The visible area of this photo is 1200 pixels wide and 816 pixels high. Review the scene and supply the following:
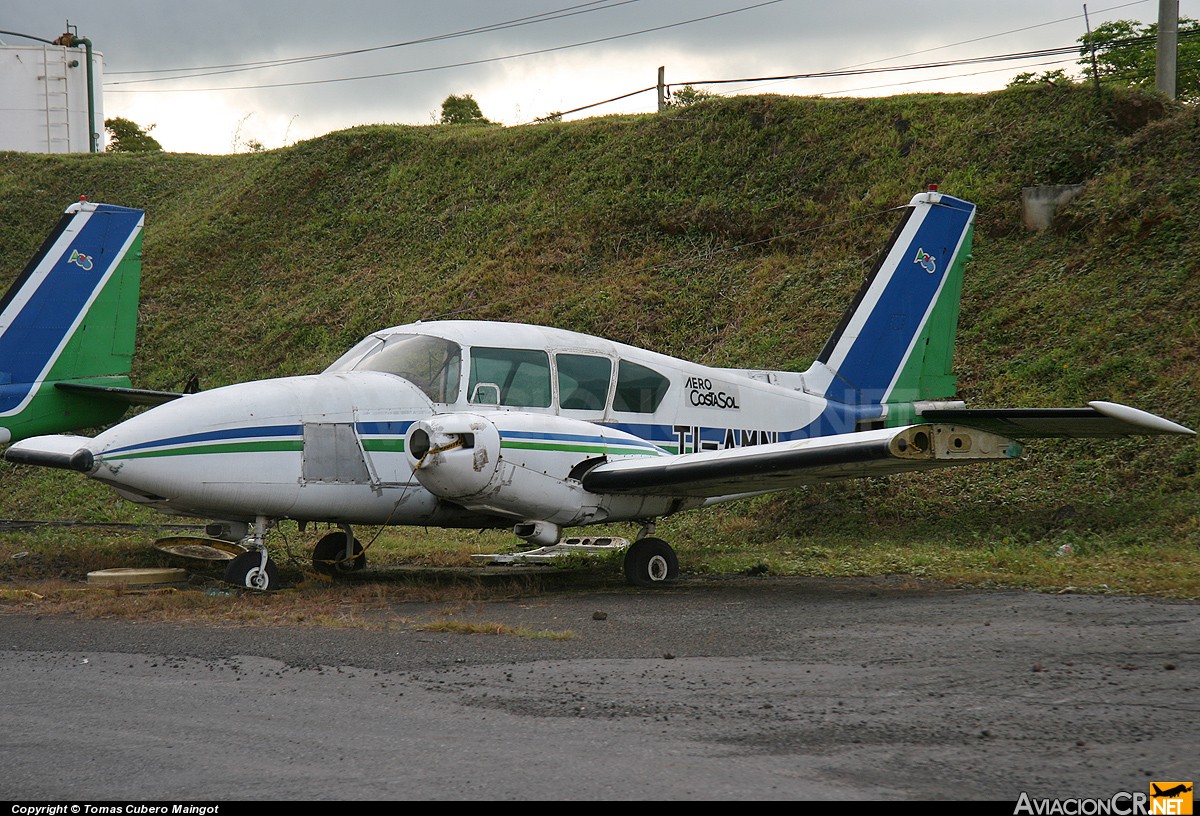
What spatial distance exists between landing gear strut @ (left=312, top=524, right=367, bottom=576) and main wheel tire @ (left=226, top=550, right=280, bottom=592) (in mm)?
1596

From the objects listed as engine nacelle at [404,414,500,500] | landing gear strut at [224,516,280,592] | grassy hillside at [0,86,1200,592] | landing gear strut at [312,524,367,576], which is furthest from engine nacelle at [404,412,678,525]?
grassy hillside at [0,86,1200,592]

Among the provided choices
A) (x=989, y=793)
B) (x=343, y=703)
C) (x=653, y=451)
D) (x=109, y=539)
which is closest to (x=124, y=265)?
(x=109, y=539)

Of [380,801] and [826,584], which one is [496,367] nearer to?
[826,584]

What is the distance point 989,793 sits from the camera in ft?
12.2

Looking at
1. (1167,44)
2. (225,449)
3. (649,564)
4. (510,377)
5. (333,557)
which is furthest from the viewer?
(1167,44)

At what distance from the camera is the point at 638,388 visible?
11195mm

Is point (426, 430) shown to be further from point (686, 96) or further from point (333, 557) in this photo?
point (686, 96)

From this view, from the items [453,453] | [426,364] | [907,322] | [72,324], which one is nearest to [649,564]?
[453,453]

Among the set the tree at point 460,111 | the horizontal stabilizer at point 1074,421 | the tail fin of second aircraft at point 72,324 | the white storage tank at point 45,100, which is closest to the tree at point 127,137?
the white storage tank at point 45,100

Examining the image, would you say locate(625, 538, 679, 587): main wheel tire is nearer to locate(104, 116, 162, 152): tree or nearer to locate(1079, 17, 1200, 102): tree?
locate(1079, 17, 1200, 102): tree

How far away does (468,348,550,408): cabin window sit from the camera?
1016cm

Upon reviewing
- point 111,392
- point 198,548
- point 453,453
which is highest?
point 111,392

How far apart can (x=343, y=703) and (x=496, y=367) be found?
5346 mm

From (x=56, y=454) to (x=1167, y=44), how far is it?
18.4 metres
